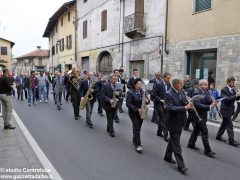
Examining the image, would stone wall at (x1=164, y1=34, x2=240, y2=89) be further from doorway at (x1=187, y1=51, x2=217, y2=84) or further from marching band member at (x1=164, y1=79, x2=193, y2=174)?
marching band member at (x1=164, y1=79, x2=193, y2=174)

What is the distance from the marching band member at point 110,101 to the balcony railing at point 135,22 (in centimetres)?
1133

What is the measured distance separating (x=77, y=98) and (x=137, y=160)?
5073mm

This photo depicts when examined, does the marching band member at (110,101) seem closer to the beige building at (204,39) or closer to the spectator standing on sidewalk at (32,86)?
the beige building at (204,39)

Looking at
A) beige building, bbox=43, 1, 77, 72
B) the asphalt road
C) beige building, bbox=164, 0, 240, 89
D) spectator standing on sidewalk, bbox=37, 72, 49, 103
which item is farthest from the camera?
beige building, bbox=43, 1, 77, 72

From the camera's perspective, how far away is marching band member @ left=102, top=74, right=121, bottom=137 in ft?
25.9

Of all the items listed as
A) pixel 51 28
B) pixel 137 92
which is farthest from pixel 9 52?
pixel 137 92

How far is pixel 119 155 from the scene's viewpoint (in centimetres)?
612

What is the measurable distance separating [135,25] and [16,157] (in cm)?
1492

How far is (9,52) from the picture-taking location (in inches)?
2574

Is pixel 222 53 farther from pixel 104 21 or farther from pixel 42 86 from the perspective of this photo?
pixel 104 21

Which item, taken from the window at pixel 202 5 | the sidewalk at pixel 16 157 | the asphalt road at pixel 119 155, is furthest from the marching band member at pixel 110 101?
the window at pixel 202 5

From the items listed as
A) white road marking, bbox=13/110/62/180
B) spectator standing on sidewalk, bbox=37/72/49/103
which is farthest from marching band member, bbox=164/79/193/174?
spectator standing on sidewalk, bbox=37/72/49/103

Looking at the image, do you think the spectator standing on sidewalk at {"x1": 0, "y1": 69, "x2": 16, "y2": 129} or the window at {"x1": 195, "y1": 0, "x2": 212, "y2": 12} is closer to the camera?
the spectator standing on sidewalk at {"x1": 0, "y1": 69, "x2": 16, "y2": 129}

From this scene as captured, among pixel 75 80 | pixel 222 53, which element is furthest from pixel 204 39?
pixel 75 80
